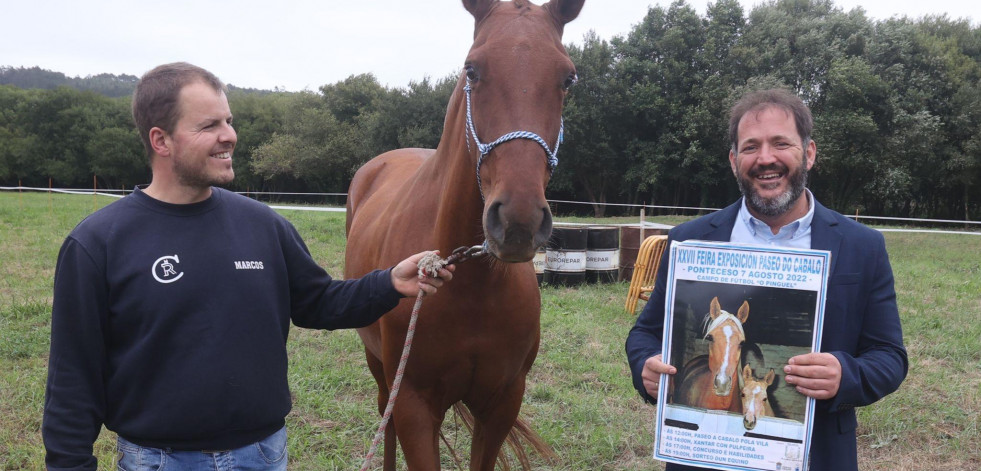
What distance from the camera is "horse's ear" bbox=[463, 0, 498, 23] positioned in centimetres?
201

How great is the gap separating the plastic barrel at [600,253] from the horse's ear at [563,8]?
6.20 metres

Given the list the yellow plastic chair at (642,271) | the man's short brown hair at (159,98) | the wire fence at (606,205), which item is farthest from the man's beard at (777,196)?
the wire fence at (606,205)

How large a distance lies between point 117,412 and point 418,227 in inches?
45.9

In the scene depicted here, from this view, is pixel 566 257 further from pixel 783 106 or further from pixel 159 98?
pixel 159 98

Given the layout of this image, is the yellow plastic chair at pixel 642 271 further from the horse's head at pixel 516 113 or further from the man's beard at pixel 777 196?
the horse's head at pixel 516 113

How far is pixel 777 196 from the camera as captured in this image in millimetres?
1708

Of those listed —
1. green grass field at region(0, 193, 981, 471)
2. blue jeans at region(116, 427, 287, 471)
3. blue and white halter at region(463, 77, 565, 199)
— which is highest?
blue and white halter at region(463, 77, 565, 199)

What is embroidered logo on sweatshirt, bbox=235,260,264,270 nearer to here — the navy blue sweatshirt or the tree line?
the navy blue sweatshirt

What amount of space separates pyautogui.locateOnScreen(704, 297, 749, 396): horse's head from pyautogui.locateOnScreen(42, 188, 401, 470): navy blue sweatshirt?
1249 millimetres

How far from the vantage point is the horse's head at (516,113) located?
1541mm

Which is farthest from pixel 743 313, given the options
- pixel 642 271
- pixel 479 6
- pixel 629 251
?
pixel 629 251

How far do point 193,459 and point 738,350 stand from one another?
150 centimetres

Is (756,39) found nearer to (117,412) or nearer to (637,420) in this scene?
(637,420)

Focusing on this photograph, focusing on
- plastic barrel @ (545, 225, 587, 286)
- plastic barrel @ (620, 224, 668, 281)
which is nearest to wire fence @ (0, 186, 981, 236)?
plastic barrel @ (620, 224, 668, 281)
